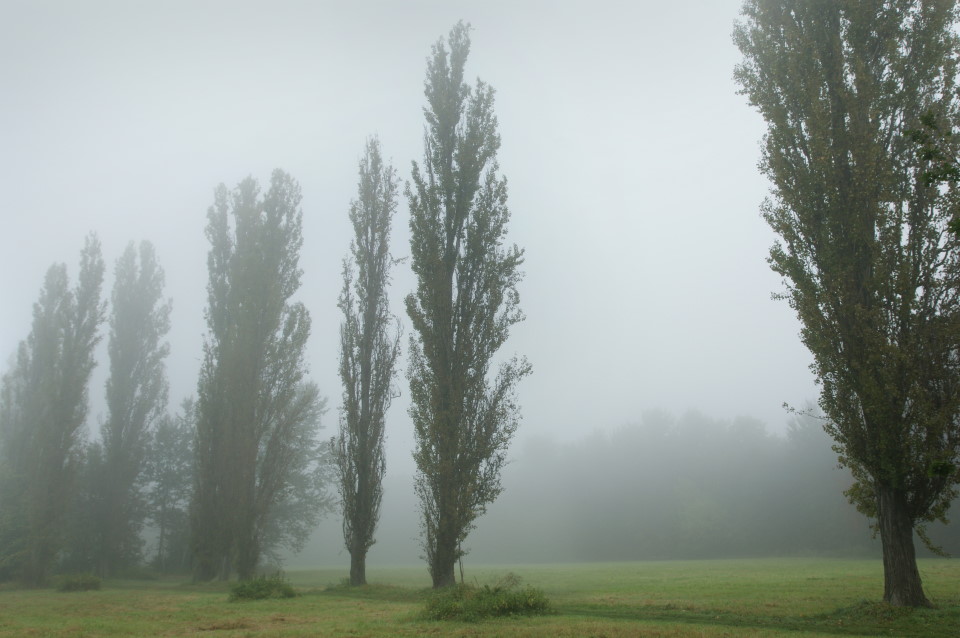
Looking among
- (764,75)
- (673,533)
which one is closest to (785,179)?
(764,75)

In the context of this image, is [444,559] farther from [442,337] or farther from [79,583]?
[79,583]

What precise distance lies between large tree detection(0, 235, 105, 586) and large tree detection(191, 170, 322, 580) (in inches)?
266

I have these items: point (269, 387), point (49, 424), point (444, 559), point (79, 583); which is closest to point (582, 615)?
point (444, 559)

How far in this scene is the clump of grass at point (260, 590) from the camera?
14498mm

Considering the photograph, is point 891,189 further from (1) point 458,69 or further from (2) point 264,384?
(2) point 264,384

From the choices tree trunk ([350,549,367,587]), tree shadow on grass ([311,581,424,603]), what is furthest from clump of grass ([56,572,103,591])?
tree trunk ([350,549,367,587])

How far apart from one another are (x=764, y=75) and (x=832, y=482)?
38.0 meters

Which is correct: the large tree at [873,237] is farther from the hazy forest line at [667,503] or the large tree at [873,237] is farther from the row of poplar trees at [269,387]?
the hazy forest line at [667,503]

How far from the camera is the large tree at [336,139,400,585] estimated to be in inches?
724

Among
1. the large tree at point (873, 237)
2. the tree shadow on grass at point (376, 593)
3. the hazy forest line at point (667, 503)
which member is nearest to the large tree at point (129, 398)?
the hazy forest line at point (667, 503)

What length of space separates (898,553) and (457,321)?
10905 mm

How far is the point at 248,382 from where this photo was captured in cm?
2323

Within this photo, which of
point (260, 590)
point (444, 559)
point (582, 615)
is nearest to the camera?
point (582, 615)

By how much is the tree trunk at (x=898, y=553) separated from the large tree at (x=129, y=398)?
107 feet
